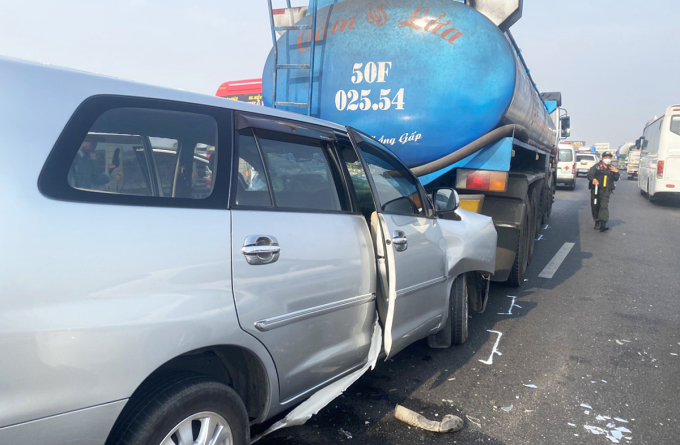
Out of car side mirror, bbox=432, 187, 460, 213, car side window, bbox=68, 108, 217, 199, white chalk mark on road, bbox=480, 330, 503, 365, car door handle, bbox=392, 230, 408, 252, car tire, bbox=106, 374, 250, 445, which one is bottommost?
white chalk mark on road, bbox=480, 330, 503, 365

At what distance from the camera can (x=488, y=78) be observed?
205 inches

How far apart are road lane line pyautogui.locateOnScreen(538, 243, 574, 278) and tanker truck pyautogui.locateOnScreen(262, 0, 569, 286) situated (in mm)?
2289

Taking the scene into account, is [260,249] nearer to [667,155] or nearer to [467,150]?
[467,150]

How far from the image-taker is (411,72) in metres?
5.19

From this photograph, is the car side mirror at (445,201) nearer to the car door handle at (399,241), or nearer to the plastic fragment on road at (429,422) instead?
the car door handle at (399,241)

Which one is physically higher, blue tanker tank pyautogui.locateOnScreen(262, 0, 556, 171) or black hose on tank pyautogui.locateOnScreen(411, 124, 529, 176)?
blue tanker tank pyautogui.locateOnScreen(262, 0, 556, 171)

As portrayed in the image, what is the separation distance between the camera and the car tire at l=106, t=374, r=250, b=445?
1.80 m

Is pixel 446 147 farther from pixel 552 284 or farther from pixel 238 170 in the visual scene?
pixel 238 170

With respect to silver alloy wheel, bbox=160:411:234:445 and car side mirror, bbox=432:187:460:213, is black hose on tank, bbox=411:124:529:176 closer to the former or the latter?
car side mirror, bbox=432:187:460:213

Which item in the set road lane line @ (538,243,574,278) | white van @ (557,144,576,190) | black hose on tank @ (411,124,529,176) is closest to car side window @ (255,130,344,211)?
black hose on tank @ (411,124,529,176)

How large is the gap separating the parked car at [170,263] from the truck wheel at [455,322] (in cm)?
119

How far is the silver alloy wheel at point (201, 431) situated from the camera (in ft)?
6.30

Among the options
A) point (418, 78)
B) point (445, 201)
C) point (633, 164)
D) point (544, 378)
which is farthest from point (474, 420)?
point (633, 164)

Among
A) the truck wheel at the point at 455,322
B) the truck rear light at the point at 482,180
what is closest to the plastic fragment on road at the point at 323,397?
the truck wheel at the point at 455,322
